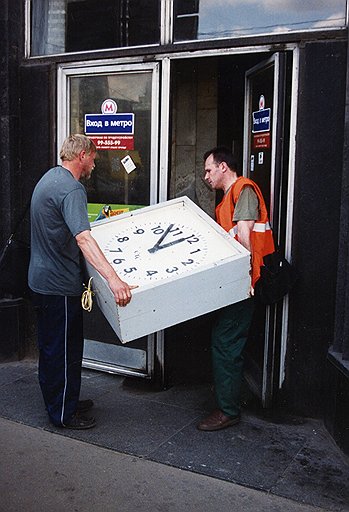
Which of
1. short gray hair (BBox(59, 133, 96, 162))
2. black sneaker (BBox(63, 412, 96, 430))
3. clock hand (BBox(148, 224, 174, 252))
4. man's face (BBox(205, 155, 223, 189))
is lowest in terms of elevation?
black sneaker (BBox(63, 412, 96, 430))

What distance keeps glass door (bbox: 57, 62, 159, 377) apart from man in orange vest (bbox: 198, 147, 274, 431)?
862mm

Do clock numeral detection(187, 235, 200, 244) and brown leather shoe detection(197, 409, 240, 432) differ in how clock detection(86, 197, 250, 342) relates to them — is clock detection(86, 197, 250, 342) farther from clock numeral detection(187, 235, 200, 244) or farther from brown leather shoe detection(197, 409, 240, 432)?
brown leather shoe detection(197, 409, 240, 432)

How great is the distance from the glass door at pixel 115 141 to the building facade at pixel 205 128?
1 cm

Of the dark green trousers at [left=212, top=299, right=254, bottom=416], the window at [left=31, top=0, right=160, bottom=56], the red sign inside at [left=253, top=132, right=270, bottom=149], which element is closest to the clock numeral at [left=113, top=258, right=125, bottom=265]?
the dark green trousers at [left=212, top=299, right=254, bottom=416]

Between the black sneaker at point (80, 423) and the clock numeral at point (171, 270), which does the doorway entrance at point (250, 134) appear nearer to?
the clock numeral at point (171, 270)

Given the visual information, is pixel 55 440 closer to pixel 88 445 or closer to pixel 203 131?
pixel 88 445

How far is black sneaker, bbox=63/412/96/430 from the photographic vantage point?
172 inches

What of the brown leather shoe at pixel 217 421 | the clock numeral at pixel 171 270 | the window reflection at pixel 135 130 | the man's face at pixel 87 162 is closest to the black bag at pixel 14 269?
the man's face at pixel 87 162

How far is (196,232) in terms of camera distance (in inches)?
160

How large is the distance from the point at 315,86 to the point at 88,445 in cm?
276

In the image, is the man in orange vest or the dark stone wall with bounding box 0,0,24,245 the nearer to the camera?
the man in orange vest

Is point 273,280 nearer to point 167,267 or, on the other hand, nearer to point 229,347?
point 229,347

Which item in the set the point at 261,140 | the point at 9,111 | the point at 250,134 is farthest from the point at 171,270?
the point at 9,111

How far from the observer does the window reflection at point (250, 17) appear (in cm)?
432
